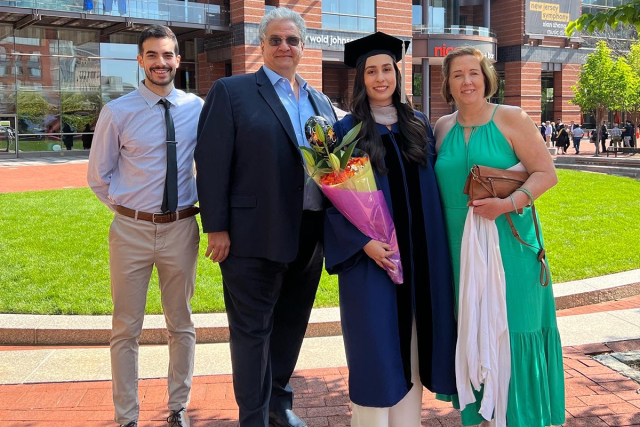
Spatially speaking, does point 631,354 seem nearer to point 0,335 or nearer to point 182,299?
point 182,299

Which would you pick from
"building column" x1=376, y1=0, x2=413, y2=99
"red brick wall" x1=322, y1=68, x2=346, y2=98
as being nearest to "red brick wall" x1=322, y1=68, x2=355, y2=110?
"red brick wall" x1=322, y1=68, x2=346, y2=98

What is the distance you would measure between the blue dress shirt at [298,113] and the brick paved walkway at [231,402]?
1.38 meters

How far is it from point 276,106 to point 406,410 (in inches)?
71.1

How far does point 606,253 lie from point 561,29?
43.4 m

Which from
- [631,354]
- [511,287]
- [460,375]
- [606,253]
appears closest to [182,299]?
[460,375]

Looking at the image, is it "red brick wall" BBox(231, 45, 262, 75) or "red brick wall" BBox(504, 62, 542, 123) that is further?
"red brick wall" BBox(504, 62, 542, 123)

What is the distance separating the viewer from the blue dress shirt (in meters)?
3.61

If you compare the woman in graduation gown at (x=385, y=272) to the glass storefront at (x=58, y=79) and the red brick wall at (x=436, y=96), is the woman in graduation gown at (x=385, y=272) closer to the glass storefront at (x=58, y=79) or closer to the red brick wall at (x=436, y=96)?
the glass storefront at (x=58, y=79)

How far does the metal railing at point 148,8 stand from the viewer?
1070 inches

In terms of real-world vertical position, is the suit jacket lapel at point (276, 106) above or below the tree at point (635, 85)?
below

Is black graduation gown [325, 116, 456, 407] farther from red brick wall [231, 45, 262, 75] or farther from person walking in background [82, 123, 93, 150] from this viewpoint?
person walking in background [82, 123, 93, 150]

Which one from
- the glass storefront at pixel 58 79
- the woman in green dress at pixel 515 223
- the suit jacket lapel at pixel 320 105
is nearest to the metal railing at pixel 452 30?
the glass storefront at pixel 58 79

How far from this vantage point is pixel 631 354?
489 centimetres

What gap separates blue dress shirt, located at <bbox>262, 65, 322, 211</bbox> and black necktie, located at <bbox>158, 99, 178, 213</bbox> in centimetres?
65
